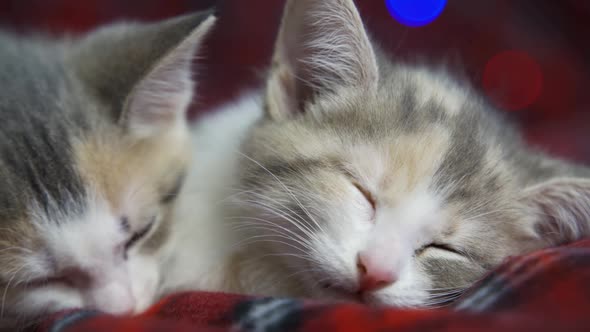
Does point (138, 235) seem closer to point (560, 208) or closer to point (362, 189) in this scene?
point (362, 189)

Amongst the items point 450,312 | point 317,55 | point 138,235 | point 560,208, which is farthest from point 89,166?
point 560,208

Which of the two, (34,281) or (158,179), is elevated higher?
(158,179)

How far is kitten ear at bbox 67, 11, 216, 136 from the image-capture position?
94 cm

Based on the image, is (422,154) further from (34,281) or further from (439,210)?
(34,281)

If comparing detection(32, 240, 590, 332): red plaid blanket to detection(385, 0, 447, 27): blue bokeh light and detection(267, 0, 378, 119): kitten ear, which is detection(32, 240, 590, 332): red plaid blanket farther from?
detection(385, 0, 447, 27): blue bokeh light

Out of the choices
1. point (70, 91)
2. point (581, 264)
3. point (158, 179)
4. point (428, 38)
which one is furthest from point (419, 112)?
point (428, 38)

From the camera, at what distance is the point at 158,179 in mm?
1046

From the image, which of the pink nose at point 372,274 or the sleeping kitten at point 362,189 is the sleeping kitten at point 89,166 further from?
the pink nose at point 372,274

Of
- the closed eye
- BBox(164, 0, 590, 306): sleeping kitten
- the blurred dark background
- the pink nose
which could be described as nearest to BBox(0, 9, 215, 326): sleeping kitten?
the closed eye

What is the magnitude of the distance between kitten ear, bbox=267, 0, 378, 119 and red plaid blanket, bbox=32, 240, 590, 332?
41 centimetres

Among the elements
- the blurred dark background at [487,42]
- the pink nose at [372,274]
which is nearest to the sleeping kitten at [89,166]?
the pink nose at [372,274]

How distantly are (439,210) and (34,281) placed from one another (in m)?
0.68

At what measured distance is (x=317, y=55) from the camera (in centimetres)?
101

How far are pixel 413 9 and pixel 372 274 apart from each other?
2.92 ft
